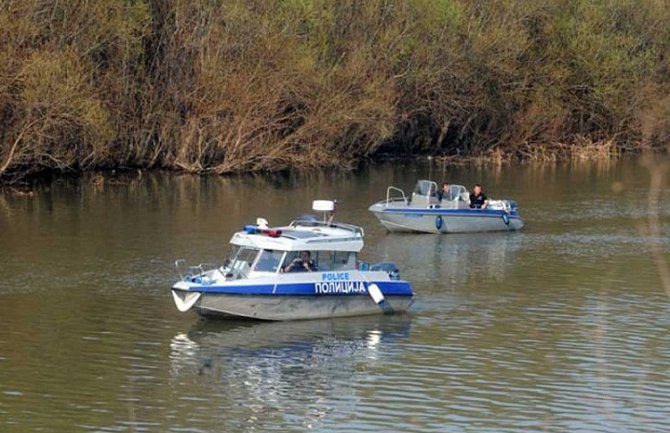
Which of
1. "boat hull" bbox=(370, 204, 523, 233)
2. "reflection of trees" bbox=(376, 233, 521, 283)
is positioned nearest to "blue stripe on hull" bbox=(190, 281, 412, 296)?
"reflection of trees" bbox=(376, 233, 521, 283)

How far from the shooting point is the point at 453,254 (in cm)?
4222

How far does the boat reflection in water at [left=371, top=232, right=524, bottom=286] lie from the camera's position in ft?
124

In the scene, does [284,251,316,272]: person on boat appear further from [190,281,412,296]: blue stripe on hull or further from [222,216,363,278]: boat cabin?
[190,281,412,296]: blue stripe on hull

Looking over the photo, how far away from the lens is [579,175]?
7362cm

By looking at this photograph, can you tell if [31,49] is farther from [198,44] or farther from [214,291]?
[214,291]

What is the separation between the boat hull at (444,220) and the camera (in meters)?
46.3

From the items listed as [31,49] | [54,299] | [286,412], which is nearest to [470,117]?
[31,49]

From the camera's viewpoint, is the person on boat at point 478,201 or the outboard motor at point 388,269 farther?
the person on boat at point 478,201

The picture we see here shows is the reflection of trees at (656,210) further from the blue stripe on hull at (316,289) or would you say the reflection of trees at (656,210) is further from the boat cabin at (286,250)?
the boat cabin at (286,250)

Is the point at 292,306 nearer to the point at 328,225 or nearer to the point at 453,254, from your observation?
the point at 328,225

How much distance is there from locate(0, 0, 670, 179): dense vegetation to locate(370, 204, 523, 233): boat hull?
51.9 feet

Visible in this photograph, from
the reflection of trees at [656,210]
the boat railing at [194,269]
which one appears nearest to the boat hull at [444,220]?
the reflection of trees at [656,210]

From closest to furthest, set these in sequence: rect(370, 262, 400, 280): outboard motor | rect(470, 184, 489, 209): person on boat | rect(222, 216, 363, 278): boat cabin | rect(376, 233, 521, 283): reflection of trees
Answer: rect(222, 216, 363, 278): boat cabin < rect(370, 262, 400, 280): outboard motor < rect(376, 233, 521, 283): reflection of trees < rect(470, 184, 489, 209): person on boat

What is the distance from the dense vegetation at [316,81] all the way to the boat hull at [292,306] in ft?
89.6
